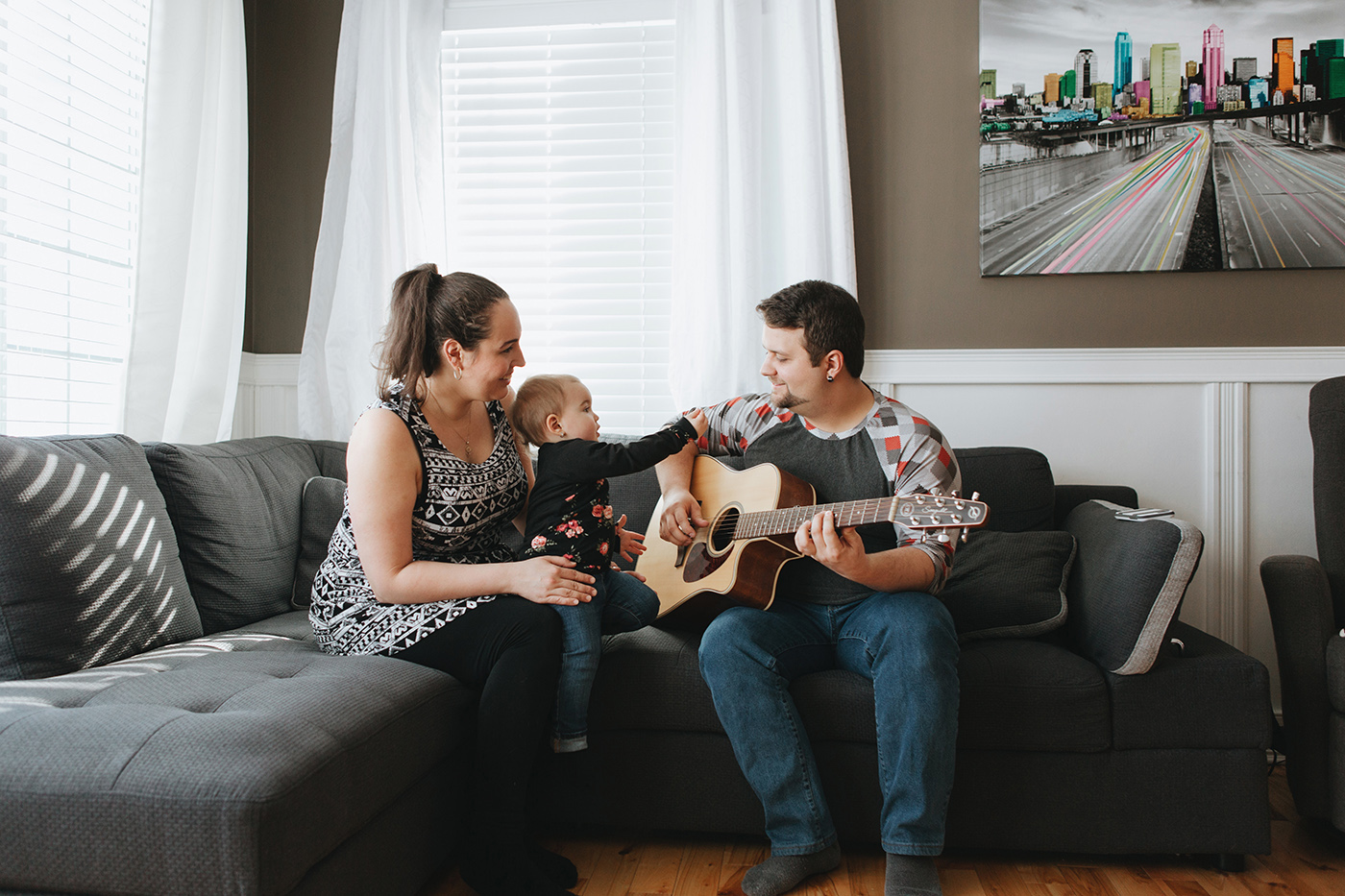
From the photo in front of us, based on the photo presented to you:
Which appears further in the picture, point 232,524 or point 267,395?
point 267,395

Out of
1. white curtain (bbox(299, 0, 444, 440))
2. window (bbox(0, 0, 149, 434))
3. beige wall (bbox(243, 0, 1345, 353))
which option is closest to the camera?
window (bbox(0, 0, 149, 434))

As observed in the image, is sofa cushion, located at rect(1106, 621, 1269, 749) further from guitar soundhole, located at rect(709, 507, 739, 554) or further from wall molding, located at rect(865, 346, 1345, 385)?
wall molding, located at rect(865, 346, 1345, 385)

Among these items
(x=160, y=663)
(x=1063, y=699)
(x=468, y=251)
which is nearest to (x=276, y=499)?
(x=160, y=663)

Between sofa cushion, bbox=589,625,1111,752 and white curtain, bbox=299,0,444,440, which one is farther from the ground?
white curtain, bbox=299,0,444,440

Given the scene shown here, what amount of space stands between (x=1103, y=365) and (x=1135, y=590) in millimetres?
1022

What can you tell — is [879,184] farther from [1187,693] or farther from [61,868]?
[61,868]

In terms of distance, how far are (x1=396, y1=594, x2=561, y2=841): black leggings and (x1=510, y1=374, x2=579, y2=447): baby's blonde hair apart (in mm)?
365

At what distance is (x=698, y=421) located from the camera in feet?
6.02

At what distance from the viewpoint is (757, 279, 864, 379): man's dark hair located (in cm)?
169

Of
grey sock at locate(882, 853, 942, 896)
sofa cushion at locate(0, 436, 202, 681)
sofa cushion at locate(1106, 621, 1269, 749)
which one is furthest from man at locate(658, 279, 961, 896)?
sofa cushion at locate(0, 436, 202, 681)

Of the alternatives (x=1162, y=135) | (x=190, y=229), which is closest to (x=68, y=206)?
(x=190, y=229)

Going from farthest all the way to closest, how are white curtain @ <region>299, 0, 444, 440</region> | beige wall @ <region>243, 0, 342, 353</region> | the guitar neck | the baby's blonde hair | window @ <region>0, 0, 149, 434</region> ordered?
1. beige wall @ <region>243, 0, 342, 353</region>
2. white curtain @ <region>299, 0, 444, 440</region>
3. window @ <region>0, 0, 149, 434</region>
4. the baby's blonde hair
5. the guitar neck

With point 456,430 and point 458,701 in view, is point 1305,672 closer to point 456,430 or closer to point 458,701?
point 458,701

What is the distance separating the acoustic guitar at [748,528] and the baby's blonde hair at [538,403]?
0.36 m
